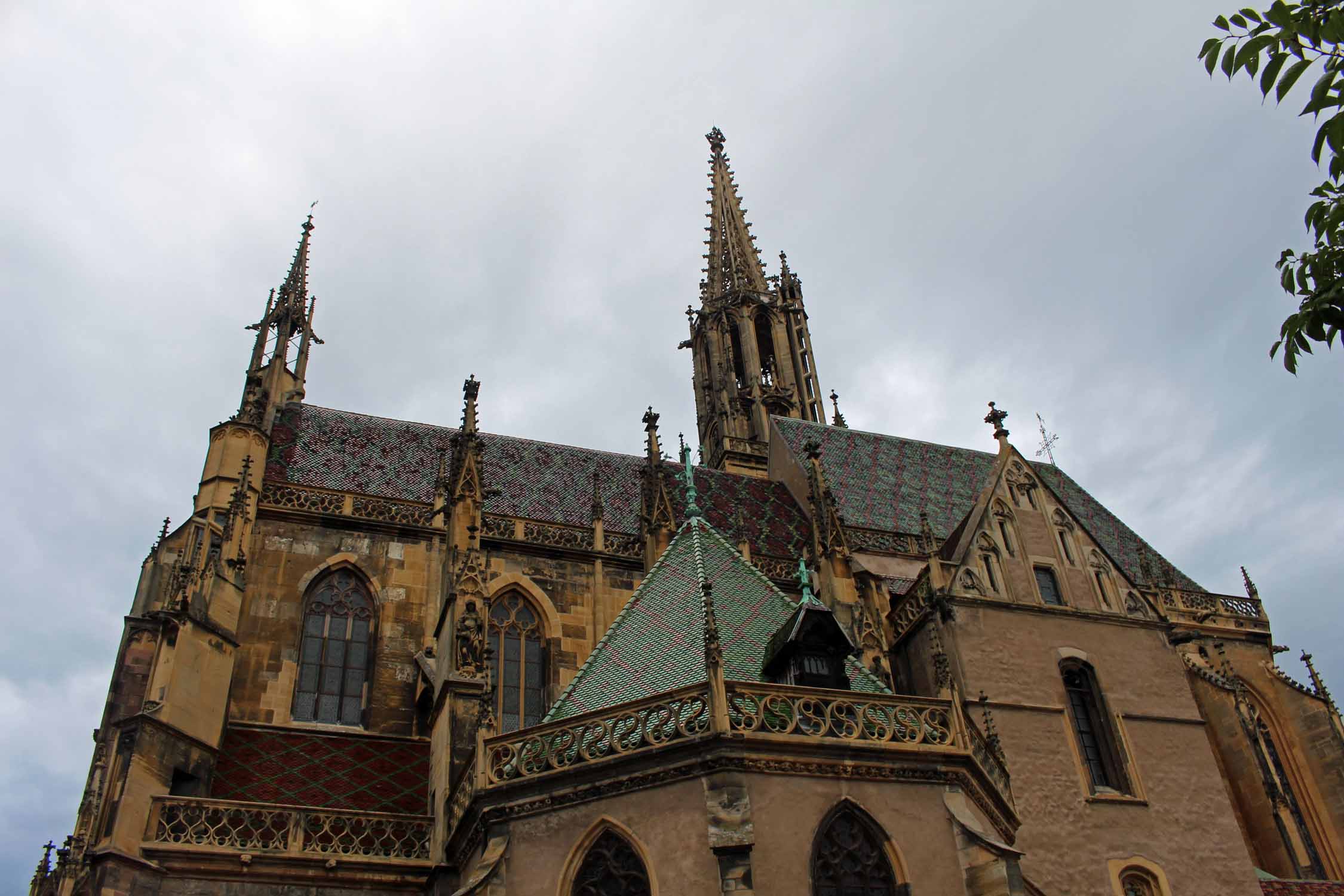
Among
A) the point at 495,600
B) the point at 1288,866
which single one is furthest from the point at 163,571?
the point at 1288,866

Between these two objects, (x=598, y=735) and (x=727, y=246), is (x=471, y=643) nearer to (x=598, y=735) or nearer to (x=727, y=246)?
(x=598, y=735)

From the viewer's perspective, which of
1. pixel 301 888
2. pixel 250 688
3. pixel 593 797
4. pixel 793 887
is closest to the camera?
pixel 793 887

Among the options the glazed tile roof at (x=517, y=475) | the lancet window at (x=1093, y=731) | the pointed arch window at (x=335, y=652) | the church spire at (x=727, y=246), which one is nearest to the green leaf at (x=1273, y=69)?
the lancet window at (x=1093, y=731)

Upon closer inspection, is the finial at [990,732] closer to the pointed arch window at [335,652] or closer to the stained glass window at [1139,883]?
the stained glass window at [1139,883]

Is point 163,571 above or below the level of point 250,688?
above

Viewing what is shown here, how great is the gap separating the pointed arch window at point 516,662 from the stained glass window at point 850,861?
721cm

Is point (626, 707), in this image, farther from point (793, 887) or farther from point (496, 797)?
point (793, 887)

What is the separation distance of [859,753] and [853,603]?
19.1 ft

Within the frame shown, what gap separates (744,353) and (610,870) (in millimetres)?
24621

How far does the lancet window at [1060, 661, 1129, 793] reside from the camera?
51.7 ft

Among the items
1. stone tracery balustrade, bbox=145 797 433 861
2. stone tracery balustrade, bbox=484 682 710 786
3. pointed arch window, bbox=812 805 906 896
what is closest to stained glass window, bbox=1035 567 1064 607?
pointed arch window, bbox=812 805 906 896

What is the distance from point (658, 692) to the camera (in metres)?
11.0

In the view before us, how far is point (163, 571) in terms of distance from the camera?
16.2 m

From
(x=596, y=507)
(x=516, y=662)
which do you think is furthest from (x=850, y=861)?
(x=596, y=507)
